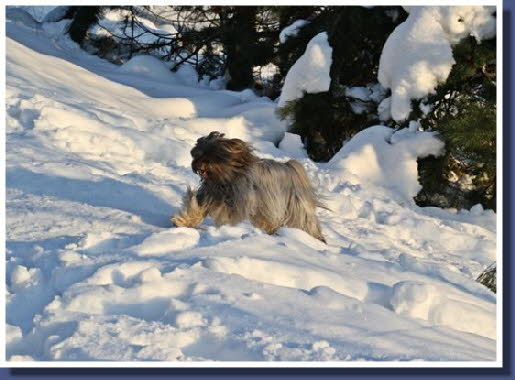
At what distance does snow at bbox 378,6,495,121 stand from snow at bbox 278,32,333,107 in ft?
2.99

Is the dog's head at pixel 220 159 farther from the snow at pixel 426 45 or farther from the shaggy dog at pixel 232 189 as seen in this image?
the snow at pixel 426 45

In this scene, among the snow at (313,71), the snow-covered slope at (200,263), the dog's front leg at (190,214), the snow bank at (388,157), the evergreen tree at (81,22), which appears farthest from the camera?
the evergreen tree at (81,22)

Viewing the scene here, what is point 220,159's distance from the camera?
5.50 meters

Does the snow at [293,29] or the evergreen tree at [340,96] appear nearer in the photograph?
the evergreen tree at [340,96]

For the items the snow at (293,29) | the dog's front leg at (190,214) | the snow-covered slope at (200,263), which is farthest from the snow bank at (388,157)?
the dog's front leg at (190,214)

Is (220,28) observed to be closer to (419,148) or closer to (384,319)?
(419,148)

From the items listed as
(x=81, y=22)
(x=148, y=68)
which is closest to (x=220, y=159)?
(x=148, y=68)

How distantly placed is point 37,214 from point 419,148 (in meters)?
5.06

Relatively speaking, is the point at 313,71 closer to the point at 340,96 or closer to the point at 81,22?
the point at 340,96

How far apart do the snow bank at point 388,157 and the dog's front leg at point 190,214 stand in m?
3.96

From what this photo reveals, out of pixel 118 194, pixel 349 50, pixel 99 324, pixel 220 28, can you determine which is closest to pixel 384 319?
pixel 99 324

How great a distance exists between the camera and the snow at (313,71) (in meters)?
10.1

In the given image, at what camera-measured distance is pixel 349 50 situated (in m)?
10.7

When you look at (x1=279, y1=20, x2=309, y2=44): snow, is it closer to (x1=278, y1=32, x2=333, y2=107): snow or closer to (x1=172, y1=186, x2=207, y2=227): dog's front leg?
(x1=278, y1=32, x2=333, y2=107): snow
